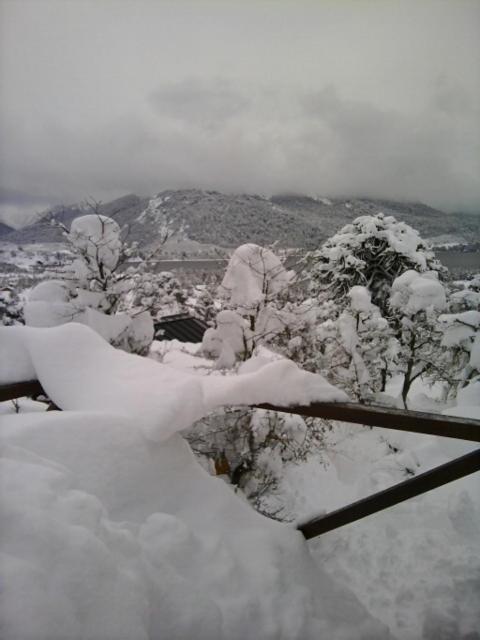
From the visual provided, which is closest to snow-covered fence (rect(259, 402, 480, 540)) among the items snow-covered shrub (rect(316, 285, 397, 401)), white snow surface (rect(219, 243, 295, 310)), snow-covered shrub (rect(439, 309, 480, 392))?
white snow surface (rect(219, 243, 295, 310))

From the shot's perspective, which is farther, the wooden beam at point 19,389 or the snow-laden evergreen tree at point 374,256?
the snow-laden evergreen tree at point 374,256

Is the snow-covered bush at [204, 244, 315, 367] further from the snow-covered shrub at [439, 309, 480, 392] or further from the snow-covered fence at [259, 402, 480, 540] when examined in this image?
the snow-covered fence at [259, 402, 480, 540]

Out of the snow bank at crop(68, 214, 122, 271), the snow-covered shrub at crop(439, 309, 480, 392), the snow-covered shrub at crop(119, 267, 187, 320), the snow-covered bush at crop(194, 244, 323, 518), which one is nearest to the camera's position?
the snow-covered bush at crop(194, 244, 323, 518)

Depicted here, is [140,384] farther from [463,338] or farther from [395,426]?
[463,338]

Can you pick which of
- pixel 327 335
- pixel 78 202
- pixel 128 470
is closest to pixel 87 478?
pixel 128 470

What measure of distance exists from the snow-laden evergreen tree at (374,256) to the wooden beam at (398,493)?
11.3m

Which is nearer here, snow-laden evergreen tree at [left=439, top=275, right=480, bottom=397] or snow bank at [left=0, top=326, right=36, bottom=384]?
snow bank at [left=0, top=326, right=36, bottom=384]

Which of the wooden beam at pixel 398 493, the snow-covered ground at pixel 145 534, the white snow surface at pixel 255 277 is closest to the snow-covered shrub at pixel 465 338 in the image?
the white snow surface at pixel 255 277

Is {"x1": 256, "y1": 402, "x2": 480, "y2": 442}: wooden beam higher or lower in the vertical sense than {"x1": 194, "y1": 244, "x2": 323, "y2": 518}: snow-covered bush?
higher

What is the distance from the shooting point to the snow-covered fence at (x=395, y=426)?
4.07 ft

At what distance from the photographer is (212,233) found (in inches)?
490

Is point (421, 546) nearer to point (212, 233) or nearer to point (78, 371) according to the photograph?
point (78, 371)

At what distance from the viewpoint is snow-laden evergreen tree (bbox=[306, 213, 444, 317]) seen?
12.4 meters

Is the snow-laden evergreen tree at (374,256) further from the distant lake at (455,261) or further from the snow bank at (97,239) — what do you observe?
the snow bank at (97,239)
